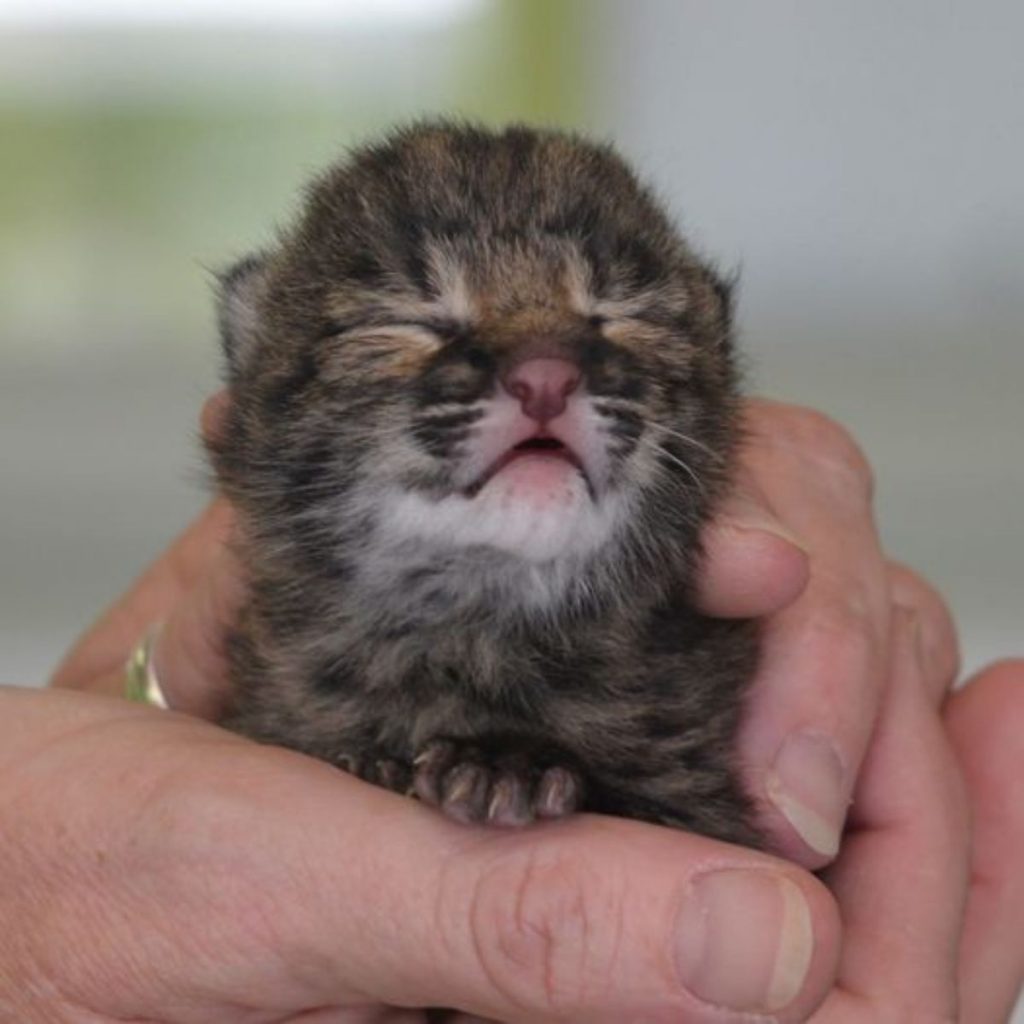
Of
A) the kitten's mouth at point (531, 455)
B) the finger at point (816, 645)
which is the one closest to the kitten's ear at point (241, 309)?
the kitten's mouth at point (531, 455)

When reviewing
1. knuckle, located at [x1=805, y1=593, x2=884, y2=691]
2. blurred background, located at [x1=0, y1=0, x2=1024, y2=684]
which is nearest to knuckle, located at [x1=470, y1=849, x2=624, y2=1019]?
knuckle, located at [x1=805, y1=593, x2=884, y2=691]

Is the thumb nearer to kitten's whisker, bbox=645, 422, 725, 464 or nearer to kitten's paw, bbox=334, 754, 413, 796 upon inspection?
kitten's paw, bbox=334, 754, 413, 796

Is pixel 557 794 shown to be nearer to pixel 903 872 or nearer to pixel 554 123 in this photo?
pixel 903 872

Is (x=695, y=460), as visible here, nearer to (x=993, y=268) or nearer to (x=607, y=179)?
(x=607, y=179)

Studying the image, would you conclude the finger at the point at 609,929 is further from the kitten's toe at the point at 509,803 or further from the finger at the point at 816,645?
the finger at the point at 816,645

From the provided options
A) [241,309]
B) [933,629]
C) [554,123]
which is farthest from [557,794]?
[554,123]

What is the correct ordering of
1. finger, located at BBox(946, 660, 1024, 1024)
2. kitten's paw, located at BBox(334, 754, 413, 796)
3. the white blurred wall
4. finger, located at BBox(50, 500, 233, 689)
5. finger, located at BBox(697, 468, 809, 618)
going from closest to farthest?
kitten's paw, located at BBox(334, 754, 413, 796) → finger, located at BBox(697, 468, 809, 618) → finger, located at BBox(946, 660, 1024, 1024) → finger, located at BBox(50, 500, 233, 689) → the white blurred wall
